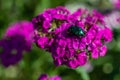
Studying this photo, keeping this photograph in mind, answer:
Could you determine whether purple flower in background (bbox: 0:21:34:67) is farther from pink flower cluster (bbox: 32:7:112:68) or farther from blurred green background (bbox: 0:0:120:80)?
pink flower cluster (bbox: 32:7:112:68)

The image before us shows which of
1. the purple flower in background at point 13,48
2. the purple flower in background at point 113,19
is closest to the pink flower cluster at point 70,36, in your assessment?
the purple flower in background at point 13,48

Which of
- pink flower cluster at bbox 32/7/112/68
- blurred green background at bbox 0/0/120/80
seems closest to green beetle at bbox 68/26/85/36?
pink flower cluster at bbox 32/7/112/68

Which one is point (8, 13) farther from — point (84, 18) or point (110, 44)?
point (84, 18)

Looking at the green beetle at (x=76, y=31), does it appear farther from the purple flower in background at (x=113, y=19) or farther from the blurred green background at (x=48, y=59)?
the purple flower in background at (x=113, y=19)

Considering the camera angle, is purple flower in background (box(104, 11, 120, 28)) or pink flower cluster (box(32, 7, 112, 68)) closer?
pink flower cluster (box(32, 7, 112, 68))

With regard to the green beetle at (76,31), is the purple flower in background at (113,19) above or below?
above

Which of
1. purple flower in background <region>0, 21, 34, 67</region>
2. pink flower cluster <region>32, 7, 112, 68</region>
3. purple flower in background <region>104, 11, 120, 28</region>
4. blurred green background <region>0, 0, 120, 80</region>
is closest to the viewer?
pink flower cluster <region>32, 7, 112, 68</region>

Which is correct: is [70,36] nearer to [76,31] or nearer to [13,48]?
[76,31]
